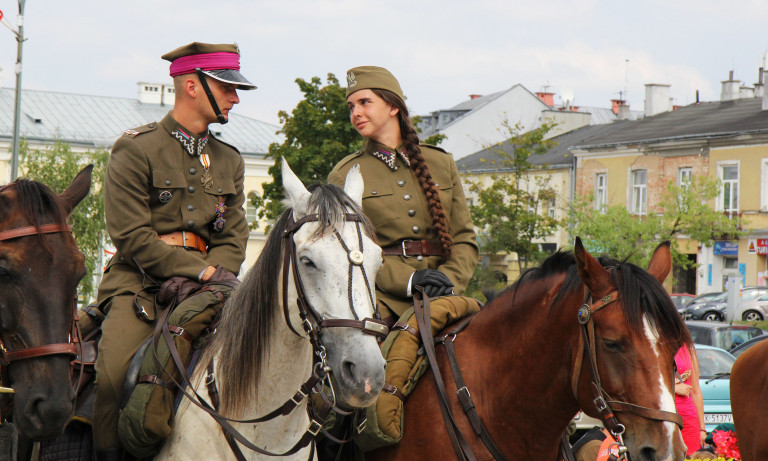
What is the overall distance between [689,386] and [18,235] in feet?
14.7

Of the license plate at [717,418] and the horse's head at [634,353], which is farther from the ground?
the horse's head at [634,353]

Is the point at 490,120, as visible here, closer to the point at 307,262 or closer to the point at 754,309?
the point at 754,309

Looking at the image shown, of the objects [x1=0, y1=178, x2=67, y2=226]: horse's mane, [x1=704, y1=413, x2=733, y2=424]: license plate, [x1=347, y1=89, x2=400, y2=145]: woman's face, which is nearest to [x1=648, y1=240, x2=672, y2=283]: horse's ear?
[x1=347, y1=89, x2=400, y2=145]: woman's face

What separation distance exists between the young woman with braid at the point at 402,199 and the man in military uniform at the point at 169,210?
0.68m

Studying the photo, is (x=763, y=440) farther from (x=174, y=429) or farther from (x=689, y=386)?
(x=174, y=429)

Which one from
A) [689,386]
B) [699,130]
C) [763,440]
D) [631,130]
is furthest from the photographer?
[631,130]

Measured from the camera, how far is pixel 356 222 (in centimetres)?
402

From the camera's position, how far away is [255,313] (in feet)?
14.0

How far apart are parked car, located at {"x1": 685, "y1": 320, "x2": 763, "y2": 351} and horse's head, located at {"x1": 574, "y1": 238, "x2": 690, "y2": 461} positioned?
1562 centimetres

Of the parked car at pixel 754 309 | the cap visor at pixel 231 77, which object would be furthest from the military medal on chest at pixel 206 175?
the parked car at pixel 754 309

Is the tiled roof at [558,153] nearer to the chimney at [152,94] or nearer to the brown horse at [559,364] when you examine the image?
the chimney at [152,94]

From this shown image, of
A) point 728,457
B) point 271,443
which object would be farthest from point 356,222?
point 728,457

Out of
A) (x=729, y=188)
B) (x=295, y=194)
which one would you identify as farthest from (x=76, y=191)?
(x=729, y=188)

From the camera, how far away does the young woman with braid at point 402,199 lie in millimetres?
5277
